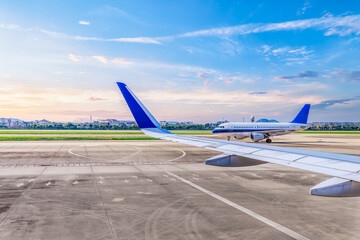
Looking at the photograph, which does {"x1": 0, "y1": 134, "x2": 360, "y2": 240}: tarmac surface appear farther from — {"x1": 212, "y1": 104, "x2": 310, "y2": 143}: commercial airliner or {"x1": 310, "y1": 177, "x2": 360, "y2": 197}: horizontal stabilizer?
{"x1": 212, "y1": 104, "x2": 310, "y2": 143}: commercial airliner

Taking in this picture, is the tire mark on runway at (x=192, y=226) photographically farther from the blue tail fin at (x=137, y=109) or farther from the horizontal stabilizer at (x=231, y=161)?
the blue tail fin at (x=137, y=109)

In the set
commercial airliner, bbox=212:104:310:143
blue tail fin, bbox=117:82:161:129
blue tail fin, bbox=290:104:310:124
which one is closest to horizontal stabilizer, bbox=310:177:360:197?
blue tail fin, bbox=117:82:161:129

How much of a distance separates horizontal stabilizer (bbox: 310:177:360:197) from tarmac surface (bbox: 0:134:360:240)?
8.77 feet

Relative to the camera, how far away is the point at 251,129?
45.4 metres

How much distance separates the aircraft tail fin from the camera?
34.8 ft

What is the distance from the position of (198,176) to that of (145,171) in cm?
380

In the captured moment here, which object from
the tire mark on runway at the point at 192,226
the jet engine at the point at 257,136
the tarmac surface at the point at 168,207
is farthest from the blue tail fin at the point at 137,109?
the jet engine at the point at 257,136

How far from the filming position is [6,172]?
16.5 meters

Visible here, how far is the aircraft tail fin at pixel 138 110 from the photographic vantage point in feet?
34.8

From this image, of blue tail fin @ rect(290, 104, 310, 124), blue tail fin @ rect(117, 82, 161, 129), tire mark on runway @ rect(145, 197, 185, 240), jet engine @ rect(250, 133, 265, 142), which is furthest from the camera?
blue tail fin @ rect(290, 104, 310, 124)

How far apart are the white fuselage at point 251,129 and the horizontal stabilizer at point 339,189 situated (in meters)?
39.3

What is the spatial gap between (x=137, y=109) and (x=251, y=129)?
37585 millimetres

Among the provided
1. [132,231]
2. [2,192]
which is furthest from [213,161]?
[2,192]

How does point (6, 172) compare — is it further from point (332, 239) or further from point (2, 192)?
point (332, 239)
